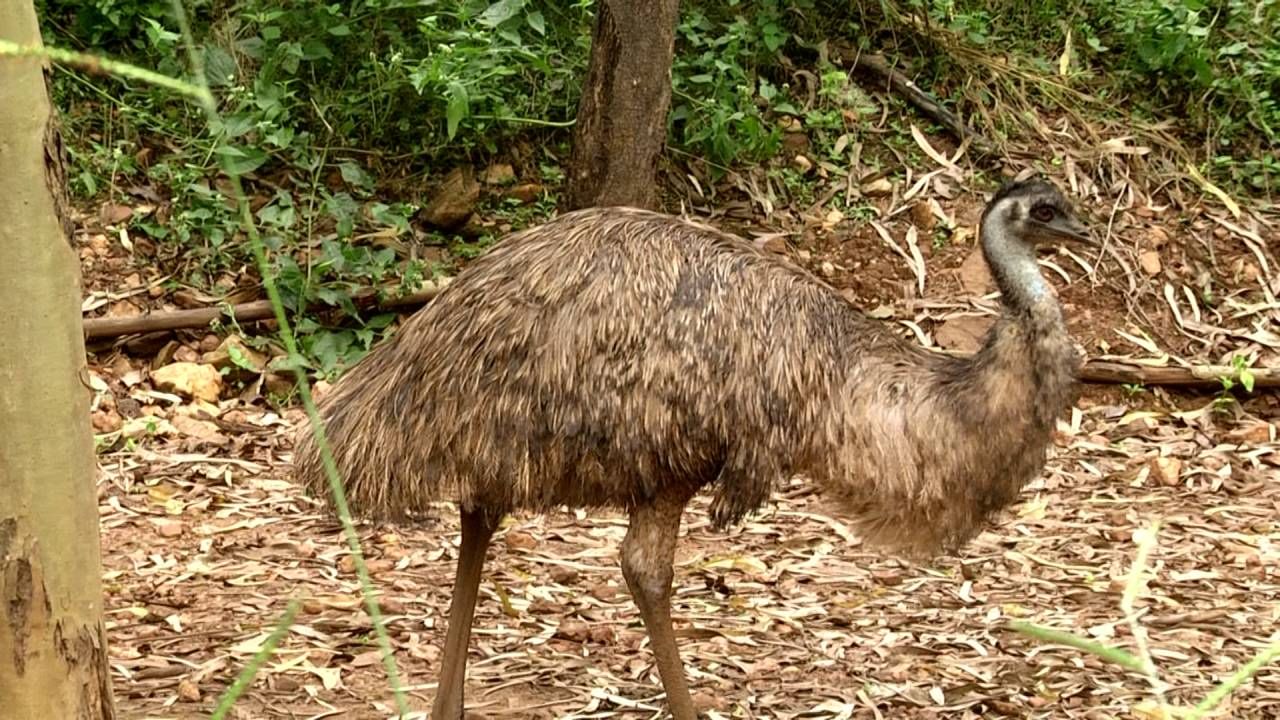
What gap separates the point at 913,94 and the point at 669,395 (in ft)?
14.6

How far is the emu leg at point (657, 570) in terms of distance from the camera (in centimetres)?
368

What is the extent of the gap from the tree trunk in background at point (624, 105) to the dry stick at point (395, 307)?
749mm

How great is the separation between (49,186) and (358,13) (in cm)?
486

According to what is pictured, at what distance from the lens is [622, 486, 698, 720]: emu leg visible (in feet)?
12.1

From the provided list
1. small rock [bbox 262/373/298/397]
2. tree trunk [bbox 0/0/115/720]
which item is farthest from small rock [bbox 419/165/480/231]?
tree trunk [bbox 0/0/115/720]

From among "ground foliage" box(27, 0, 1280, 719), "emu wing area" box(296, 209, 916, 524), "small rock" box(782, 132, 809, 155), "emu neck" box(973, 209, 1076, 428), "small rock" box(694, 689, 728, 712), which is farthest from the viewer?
"small rock" box(782, 132, 809, 155)

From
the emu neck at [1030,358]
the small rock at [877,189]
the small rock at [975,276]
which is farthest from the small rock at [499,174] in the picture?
the emu neck at [1030,358]

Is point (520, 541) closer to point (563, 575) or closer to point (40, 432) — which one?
point (563, 575)

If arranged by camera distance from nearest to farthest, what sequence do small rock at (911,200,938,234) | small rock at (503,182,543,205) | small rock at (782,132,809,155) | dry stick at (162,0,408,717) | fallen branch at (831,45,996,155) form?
dry stick at (162,0,408,717) → small rock at (503,182,543,205) → small rock at (911,200,938,234) → small rock at (782,132,809,155) → fallen branch at (831,45,996,155)

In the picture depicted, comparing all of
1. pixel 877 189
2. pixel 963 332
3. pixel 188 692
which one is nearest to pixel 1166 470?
pixel 963 332

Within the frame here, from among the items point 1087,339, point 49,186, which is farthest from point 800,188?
point 49,186

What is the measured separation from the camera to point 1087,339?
6688 millimetres

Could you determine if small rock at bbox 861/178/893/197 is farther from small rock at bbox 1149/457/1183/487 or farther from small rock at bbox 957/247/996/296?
small rock at bbox 1149/457/1183/487

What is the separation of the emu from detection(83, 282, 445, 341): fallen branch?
243 centimetres
